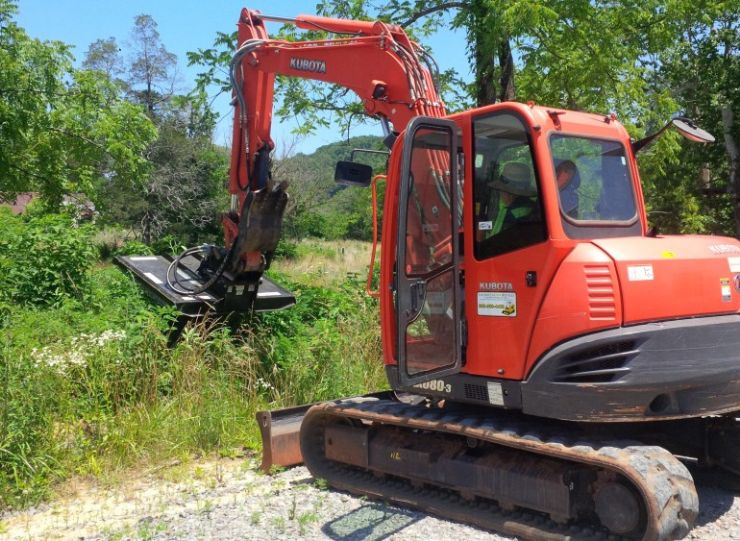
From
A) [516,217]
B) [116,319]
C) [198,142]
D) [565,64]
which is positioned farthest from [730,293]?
[198,142]

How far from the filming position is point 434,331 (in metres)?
5.04

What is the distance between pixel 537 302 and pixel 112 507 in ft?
11.4

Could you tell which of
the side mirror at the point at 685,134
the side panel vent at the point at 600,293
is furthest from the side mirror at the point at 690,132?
the side panel vent at the point at 600,293

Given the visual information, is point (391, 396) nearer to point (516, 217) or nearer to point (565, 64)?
point (516, 217)

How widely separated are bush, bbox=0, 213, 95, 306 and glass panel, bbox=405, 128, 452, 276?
5.37m

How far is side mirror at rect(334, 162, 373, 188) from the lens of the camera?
5578mm

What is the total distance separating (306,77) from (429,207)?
258 cm

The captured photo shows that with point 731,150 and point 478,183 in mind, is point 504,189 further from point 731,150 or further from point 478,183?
point 731,150

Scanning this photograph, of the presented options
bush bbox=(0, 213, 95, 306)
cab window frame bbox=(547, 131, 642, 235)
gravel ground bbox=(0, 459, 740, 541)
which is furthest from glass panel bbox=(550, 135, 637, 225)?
bush bbox=(0, 213, 95, 306)

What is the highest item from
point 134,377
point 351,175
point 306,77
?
point 306,77

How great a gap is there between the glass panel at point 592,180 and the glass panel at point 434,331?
3.07 feet

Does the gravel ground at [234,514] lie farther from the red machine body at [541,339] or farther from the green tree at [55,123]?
the green tree at [55,123]

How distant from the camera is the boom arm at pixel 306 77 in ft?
20.3

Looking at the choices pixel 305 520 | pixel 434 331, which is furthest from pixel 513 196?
pixel 305 520
